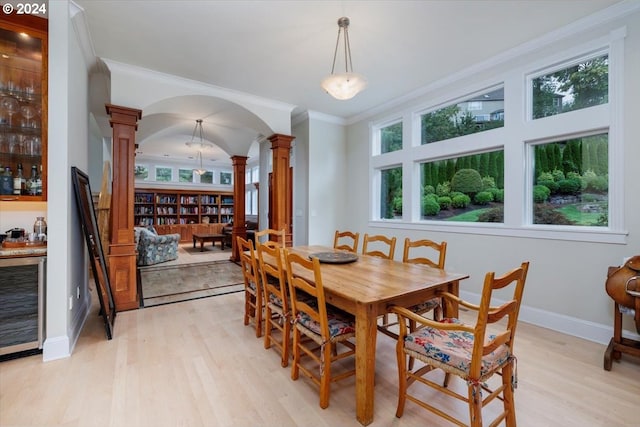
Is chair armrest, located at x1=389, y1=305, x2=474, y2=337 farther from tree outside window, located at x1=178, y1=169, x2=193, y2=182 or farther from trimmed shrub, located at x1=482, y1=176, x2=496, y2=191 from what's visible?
tree outside window, located at x1=178, y1=169, x2=193, y2=182

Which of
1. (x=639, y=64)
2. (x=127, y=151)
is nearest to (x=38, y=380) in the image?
(x=127, y=151)

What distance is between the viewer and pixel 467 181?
3.75 meters

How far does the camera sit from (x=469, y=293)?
3.65 metres

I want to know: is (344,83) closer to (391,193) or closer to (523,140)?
(523,140)

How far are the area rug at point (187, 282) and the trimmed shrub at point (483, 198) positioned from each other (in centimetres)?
353

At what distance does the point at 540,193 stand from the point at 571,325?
135 centimetres

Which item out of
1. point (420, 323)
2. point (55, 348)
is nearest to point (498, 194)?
point (420, 323)

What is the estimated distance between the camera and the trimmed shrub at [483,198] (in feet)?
11.5

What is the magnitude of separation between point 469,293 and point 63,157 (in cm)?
452

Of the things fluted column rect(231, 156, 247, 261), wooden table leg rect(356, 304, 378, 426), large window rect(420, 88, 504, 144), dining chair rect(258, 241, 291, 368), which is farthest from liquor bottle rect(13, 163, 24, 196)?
large window rect(420, 88, 504, 144)

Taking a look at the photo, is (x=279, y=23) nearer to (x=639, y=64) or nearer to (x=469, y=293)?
(x=639, y=64)

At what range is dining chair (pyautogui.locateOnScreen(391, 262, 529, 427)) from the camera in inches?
51.9

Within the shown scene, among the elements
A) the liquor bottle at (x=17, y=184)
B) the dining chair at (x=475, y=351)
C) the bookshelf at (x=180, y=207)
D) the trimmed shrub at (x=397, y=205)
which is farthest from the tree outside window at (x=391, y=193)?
the bookshelf at (x=180, y=207)

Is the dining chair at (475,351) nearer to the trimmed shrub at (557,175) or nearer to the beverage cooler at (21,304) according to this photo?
the trimmed shrub at (557,175)
